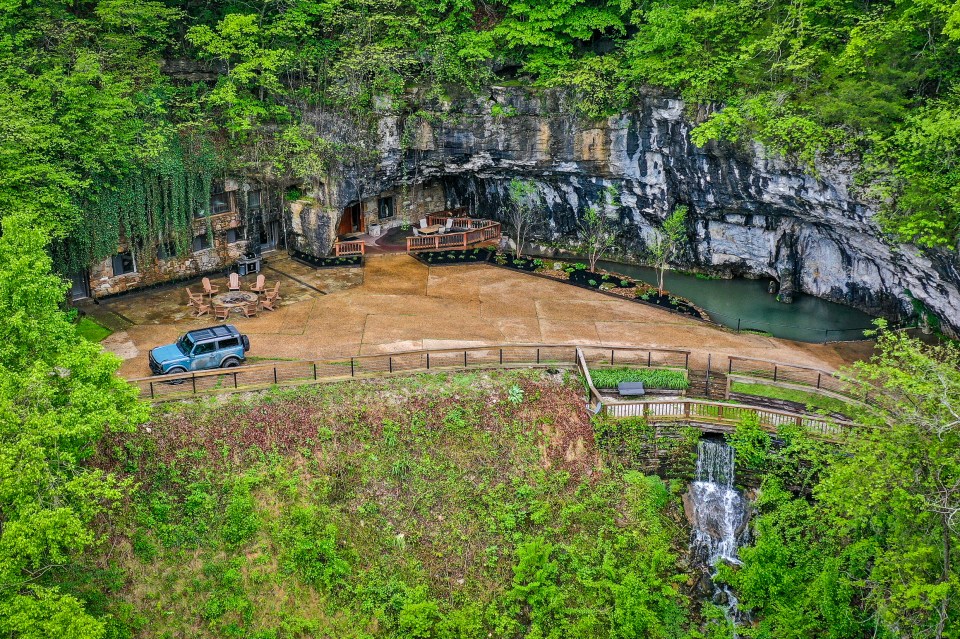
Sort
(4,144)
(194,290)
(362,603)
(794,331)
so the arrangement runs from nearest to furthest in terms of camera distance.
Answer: (362,603) < (4,144) < (794,331) < (194,290)

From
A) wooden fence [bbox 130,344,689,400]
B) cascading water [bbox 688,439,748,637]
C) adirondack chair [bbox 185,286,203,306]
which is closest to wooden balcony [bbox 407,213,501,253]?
adirondack chair [bbox 185,286,203,306]

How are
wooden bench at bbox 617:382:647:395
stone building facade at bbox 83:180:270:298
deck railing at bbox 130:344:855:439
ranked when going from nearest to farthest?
deck railing at bbox 130:344:855:439 < wooden bench at bbox 617:382:647:395 < stone building facade at bbox 83:180:270:298

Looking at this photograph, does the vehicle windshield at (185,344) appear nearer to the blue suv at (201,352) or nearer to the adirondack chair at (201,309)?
the blue suv at (201,352)

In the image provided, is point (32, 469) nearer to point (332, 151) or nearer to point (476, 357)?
point (476, 357)

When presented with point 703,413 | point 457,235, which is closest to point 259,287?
point 457,235

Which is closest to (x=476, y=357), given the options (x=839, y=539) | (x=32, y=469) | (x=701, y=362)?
(x=701, y=362)

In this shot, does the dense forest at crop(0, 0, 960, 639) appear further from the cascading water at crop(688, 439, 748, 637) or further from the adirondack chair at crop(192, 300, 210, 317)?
the adirondack chair at crop(192, 300, 210, 317)
